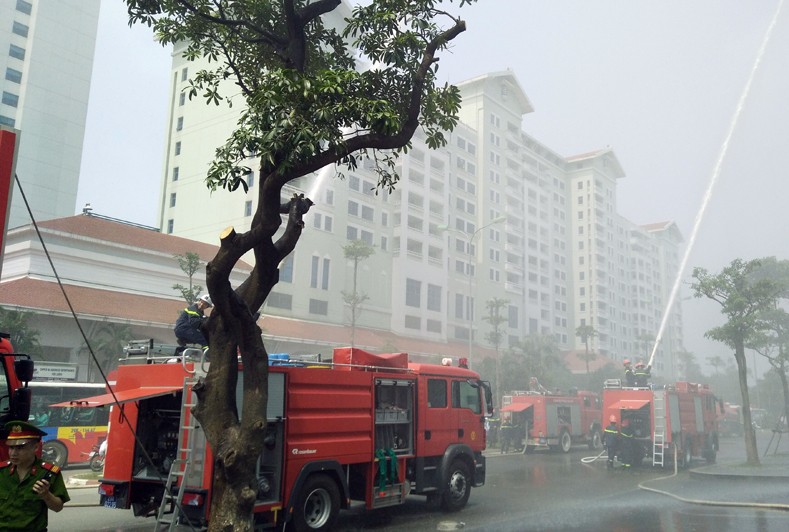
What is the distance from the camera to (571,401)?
96.0ft

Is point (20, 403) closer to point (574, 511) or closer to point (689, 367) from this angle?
point (574, 511)

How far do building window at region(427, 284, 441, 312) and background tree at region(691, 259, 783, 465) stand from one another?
4174cm

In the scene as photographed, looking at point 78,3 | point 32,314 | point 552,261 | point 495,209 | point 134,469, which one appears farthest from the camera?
point 552,261

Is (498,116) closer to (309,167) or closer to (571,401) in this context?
(571,401)

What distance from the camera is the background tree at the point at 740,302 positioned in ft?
69.4

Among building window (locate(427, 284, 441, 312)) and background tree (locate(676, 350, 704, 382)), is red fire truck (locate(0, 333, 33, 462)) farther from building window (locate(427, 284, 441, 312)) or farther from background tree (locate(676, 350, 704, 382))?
background tree (locate(676, 350, 704, 382))

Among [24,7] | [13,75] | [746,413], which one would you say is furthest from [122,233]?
[24,7]

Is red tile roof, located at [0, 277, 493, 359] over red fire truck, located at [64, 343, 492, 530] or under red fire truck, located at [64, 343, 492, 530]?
over

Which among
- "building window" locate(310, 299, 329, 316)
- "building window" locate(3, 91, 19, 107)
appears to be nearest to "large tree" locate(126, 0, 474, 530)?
"building window" locate(310, 299, 329, 316)

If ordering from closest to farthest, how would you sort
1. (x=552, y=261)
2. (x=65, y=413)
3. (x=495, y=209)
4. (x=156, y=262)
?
(x=65, y=413)
(x=156, y=262)
(x=495, y=209)
(x=552, y=261)

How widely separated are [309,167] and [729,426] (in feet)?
181

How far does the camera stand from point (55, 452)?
1944cm

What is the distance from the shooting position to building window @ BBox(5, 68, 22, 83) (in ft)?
209

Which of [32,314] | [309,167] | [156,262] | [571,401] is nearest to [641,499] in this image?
[309,167]
